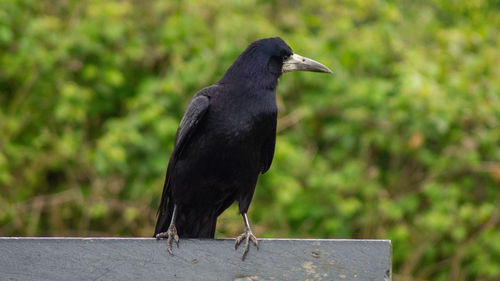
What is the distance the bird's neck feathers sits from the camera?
296 centimetres

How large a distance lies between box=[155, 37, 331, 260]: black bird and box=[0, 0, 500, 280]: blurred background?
1717mm

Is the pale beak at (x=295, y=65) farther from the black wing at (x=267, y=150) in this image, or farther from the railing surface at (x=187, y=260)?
the railing surface at (x=187, y=260)

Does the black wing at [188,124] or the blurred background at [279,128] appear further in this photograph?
the blurred background at [279,128]

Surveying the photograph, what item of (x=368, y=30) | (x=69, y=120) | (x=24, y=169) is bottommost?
(x=24, y=169)

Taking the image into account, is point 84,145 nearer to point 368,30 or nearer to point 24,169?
point 24,169

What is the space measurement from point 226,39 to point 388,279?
3406 mm

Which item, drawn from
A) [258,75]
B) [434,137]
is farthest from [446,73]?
[258,75]

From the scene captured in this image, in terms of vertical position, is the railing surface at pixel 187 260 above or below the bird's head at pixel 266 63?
below

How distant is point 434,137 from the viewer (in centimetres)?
521

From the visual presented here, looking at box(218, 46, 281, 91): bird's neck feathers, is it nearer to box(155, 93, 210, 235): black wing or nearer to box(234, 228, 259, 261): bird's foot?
box(155, 93, 210, 235): black wing

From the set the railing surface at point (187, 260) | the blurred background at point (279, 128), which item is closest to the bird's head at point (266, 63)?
the railing surface at point (187, 260)

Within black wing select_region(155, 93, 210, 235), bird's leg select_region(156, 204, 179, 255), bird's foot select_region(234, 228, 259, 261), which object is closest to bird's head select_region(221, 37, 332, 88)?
black wing select_region(155, 93, 210, 235)

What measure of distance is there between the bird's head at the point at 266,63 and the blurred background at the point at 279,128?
5.81 feet

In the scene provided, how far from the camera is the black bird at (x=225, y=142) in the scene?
2.84 m
